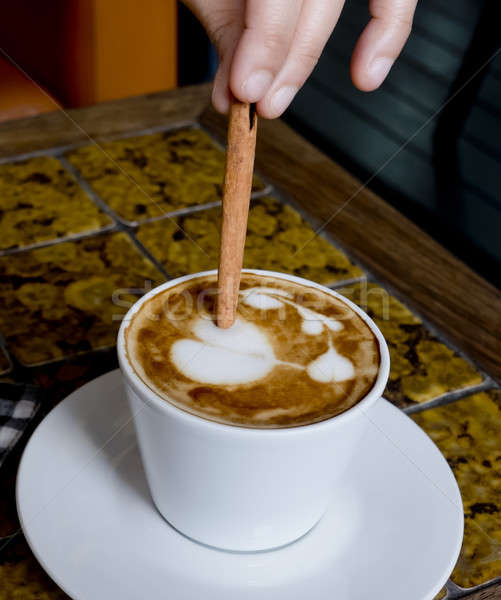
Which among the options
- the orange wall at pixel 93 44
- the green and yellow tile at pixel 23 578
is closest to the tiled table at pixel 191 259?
the green and yellow tile at pixel 23 578

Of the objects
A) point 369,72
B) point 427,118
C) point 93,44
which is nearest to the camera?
point 369,72

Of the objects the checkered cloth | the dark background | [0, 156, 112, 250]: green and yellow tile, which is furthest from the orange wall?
the checkered cloth

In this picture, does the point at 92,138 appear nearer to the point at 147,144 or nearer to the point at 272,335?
the point at 147,144

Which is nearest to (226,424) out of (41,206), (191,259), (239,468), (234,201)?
(239,468)

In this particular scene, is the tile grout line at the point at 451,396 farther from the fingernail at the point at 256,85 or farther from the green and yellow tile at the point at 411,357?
the fingernail at the point at 256,85

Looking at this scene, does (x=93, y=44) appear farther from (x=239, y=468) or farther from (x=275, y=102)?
(x=239, y=468)

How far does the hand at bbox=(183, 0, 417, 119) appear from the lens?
0.51 meters

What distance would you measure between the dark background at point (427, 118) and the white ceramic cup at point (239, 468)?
752mm

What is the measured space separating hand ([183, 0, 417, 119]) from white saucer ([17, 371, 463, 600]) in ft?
0.85

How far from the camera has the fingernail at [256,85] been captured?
0.48m

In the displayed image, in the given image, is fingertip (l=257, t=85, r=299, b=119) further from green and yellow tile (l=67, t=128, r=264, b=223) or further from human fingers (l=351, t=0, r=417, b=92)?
green and yellow tile (l=67, t=128, r=264, b=223)

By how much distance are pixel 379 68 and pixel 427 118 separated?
161 centimetres

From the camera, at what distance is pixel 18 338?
2.21 feet

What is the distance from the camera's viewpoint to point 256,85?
1.60ft
